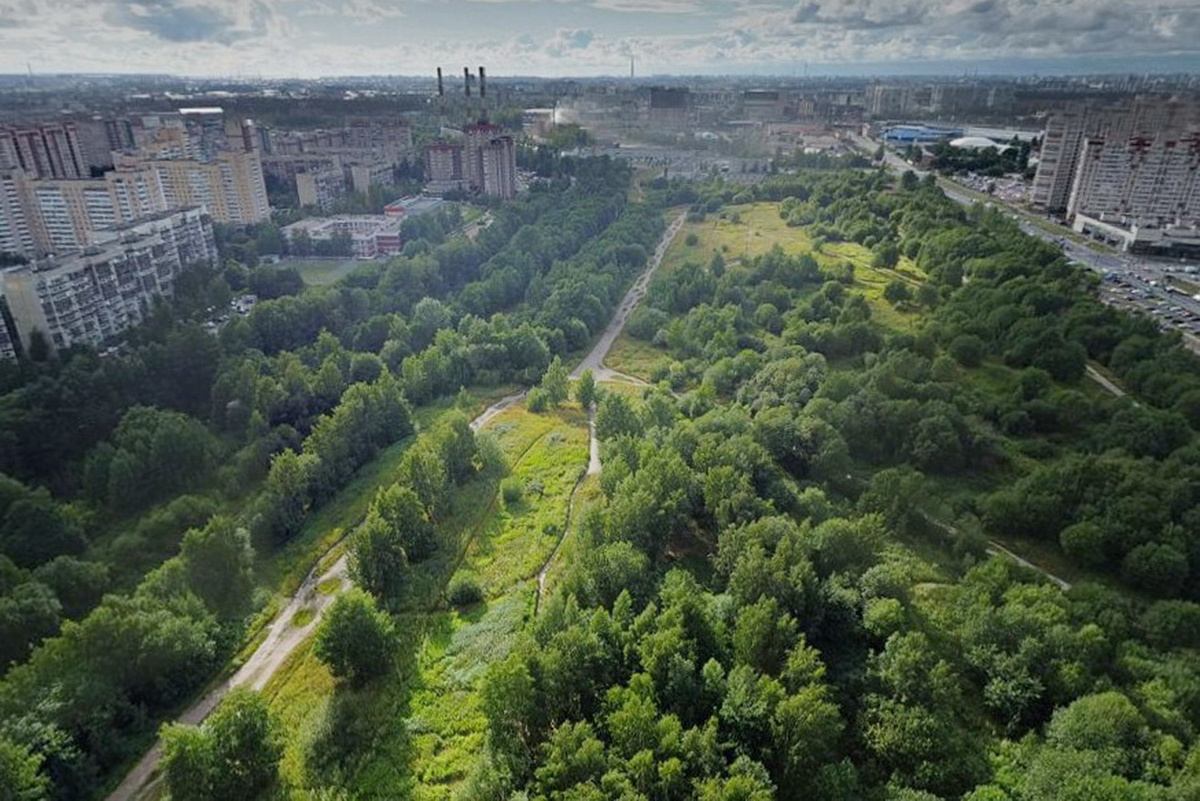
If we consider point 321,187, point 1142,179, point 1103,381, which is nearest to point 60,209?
point 321,187

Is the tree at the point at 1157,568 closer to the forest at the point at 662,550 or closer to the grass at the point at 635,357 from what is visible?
the forest at the point at 662,550

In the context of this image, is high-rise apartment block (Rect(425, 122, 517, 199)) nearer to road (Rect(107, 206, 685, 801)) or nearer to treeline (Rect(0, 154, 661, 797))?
treeline (Rect(0, 154, 661, 797))

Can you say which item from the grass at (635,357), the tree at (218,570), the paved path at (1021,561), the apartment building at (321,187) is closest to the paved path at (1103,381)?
the paved path at (1021,561)

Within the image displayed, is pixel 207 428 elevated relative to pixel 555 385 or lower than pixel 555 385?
lower

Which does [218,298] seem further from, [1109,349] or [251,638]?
[1109,349]

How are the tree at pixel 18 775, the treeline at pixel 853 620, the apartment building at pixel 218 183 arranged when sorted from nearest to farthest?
the tree at pixel 18 775
the treeline at pixel 853 620
the apartment building at pixel 218 183

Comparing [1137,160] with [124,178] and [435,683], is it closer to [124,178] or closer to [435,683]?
[435,683]

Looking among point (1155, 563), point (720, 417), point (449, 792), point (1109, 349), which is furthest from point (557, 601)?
point (1109, 349)
